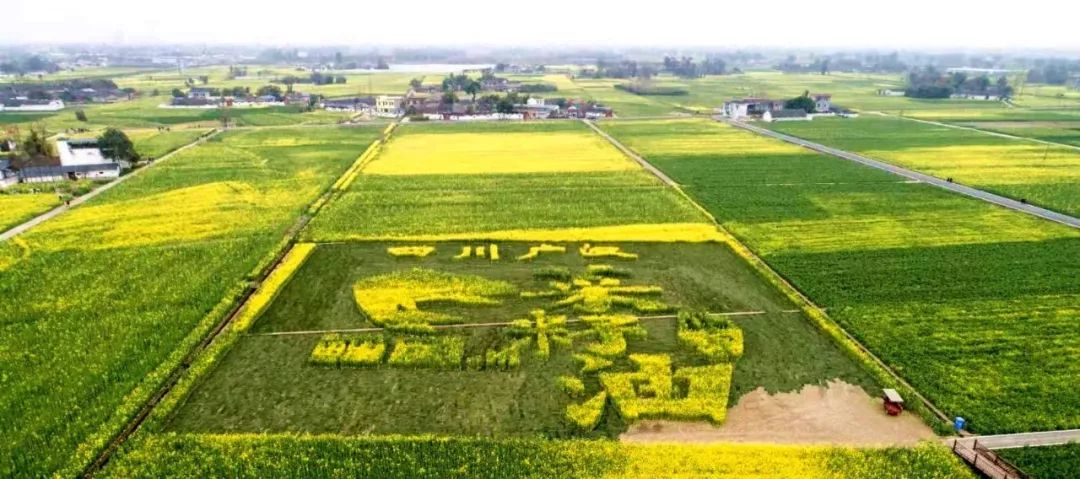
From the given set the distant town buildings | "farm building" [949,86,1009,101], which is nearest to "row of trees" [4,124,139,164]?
the distant town buildings

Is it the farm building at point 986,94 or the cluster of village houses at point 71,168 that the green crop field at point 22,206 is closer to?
the cluster of village houses at point 71,168

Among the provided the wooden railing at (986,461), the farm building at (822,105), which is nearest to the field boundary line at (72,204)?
the wooden railing at (986,461)

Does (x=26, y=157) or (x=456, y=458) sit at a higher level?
(x=26, y=157)

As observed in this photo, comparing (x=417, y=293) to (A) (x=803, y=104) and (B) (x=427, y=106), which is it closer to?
(B) (x=427, y=106)

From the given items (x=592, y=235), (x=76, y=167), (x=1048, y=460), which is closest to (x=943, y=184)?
(x=592, y=235)

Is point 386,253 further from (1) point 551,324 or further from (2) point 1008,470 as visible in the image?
(2) point 1008,470

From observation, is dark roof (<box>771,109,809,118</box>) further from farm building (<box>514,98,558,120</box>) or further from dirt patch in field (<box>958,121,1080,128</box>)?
farm building (<box>514,98,558,120</box>)

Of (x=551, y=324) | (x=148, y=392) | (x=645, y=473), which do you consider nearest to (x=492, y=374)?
(x=551, y=324)
